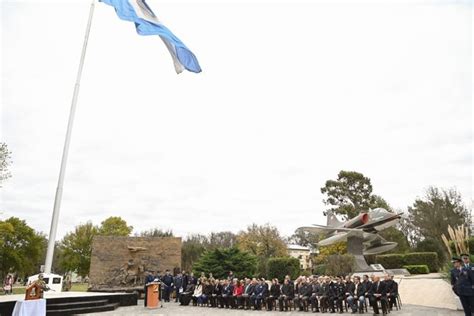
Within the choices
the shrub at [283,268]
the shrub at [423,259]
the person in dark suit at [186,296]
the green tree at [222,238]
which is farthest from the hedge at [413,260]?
the green tree at [222,238]

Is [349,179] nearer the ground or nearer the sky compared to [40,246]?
nearer the sky

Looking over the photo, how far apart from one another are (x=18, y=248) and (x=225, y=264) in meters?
26.0

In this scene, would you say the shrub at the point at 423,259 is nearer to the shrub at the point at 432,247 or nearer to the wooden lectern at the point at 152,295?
the shrub at the point at 432,247

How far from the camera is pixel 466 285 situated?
770 centimetres

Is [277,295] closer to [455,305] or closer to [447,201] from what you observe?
[455,305]

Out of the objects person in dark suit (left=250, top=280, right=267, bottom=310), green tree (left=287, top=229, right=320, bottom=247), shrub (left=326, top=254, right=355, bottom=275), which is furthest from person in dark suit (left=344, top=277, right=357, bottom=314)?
green tree (left=287, top=229, right=320, bottom=247)

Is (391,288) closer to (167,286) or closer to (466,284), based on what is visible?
(466,284)

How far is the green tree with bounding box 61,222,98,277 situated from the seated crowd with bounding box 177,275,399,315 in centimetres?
3328

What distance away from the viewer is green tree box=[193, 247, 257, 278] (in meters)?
23.9

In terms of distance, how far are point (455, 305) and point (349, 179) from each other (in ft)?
96.5

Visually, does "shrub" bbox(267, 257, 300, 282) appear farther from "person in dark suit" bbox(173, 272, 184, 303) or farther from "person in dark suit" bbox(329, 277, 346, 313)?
"person in dark suit" bbox(329, 277, 346, 313)

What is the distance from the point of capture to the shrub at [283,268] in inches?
957

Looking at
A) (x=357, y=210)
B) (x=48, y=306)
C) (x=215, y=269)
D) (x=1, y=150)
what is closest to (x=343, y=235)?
(x=215, y=269)

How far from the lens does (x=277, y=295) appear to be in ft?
44.7
